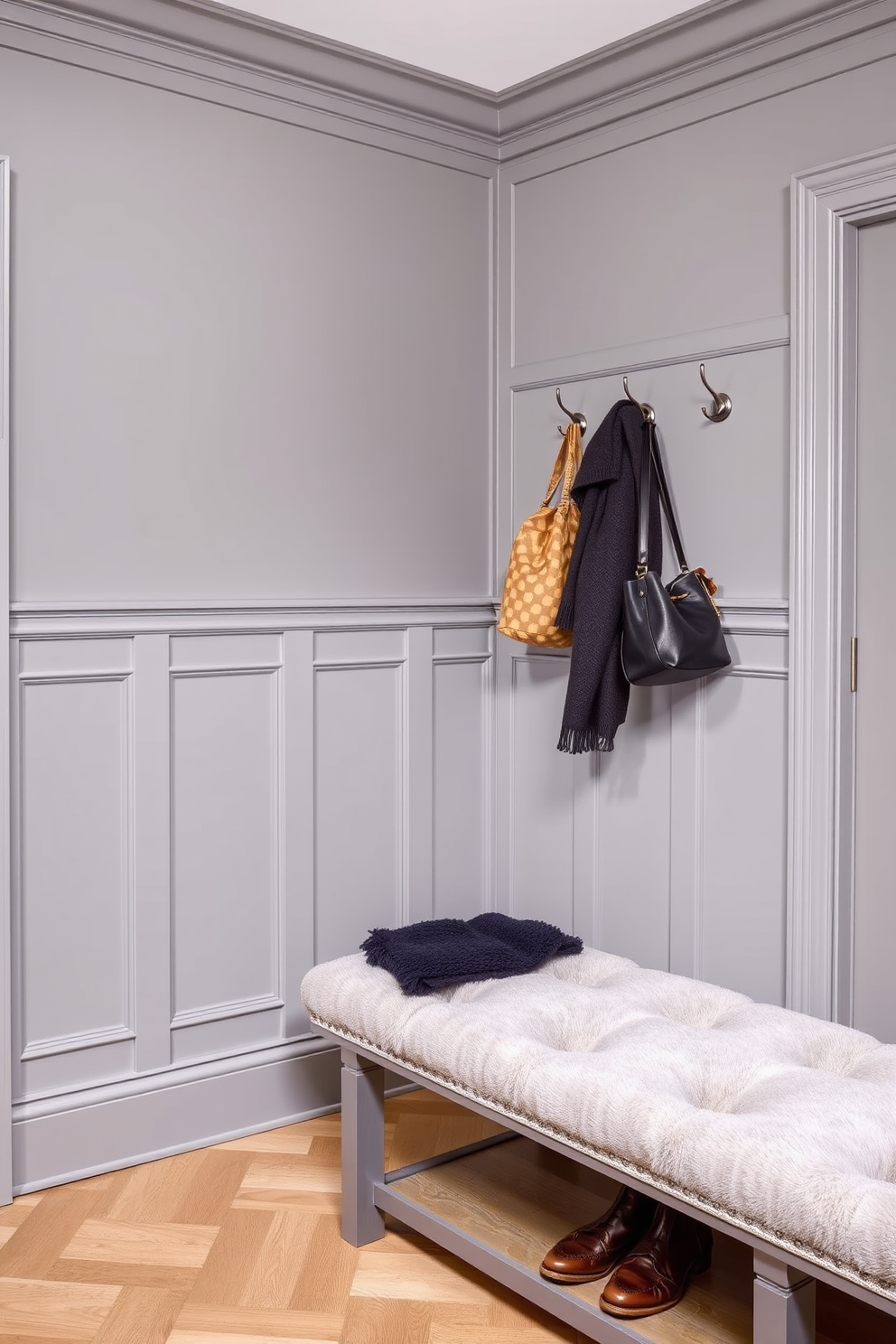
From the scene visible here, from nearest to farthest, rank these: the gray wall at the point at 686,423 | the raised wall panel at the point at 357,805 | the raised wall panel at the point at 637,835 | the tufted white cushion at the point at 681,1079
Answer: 1. the tufted white cushion at the point at 681,1079
2. the gray wall at the point at 686,423
3. the raised wall panel at the point at 637,835
4. the raised wall panel at the point at 357,805

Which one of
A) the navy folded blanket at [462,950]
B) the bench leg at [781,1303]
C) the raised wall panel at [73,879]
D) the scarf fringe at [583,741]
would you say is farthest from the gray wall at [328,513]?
the bench leg at [781,1303]

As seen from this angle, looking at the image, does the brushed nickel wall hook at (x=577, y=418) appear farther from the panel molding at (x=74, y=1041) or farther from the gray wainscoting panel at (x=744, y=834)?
the panel molding at (x=74, y=1041)

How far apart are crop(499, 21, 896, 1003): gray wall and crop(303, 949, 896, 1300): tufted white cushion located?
37 cm

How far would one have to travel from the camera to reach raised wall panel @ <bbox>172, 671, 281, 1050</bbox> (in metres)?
2.52

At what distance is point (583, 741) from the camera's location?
2.57 meters

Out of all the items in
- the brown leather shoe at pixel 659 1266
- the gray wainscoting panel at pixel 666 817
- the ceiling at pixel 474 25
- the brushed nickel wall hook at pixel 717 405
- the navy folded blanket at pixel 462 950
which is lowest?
the brown leather shoe at pixel 659 1266

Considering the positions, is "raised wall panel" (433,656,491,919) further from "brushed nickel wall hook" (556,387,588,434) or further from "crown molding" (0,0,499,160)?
"crown molding" (0,0,499,160)

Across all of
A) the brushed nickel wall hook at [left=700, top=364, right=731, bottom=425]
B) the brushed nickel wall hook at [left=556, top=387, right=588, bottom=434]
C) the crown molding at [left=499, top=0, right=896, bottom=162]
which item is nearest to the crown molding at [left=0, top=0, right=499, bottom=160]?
the crown molding at [left=499, top=0, right=896, bottom=162]

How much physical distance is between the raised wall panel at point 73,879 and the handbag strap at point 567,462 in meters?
1.06

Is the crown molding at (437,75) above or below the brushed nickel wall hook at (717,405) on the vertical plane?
above

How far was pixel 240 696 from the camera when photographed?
259 cm

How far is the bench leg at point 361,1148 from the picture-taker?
2156 mm

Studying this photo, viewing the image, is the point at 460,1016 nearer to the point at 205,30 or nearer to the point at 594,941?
the point at 594,941

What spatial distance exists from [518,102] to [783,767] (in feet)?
5.53
